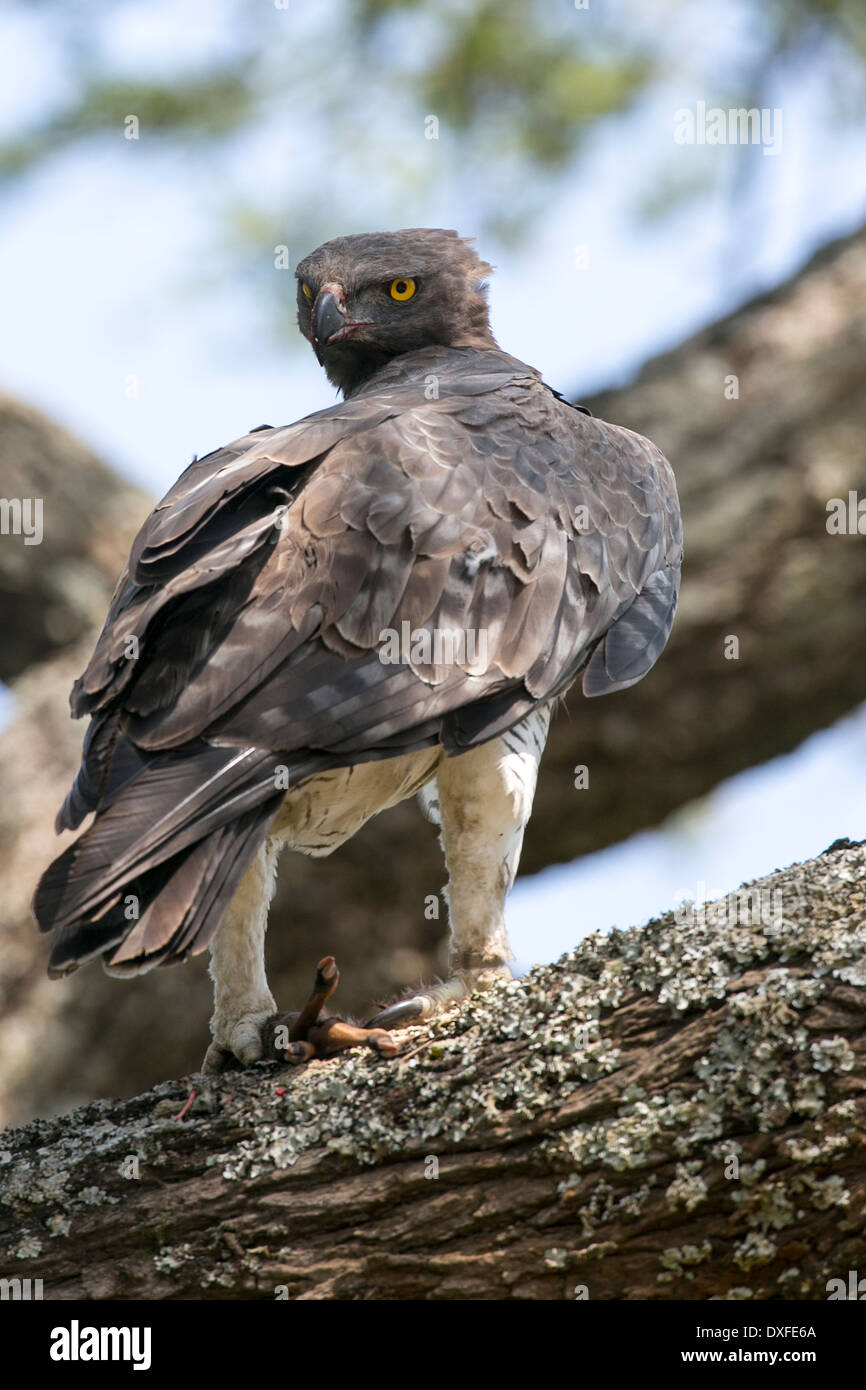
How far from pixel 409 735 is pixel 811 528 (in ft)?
12.3

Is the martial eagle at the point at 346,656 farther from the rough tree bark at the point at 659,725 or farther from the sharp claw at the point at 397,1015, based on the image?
the rough tree bark at the point at 659,725

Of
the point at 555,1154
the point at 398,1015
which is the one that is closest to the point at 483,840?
the point at 398,1015

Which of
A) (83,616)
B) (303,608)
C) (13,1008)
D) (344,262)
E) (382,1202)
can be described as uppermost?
(344,262)

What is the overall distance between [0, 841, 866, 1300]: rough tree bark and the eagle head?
118 inches

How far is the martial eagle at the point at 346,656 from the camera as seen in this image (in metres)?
3.45

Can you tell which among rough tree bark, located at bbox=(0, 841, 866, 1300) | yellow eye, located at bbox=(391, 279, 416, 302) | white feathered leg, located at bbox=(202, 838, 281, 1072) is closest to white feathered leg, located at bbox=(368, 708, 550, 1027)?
white feathered leg, located at bbox=(202, 838, 281, 1072)

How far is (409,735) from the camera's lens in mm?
3898

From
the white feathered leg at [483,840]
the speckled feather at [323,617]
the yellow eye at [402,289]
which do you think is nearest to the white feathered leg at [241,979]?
the white feathered leg at [483,840]

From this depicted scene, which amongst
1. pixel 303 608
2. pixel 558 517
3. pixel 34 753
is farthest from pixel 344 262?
pixel 34 753

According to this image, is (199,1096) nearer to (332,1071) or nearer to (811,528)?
(332,1071)

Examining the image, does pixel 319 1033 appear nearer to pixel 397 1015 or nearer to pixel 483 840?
pixel 397 1015

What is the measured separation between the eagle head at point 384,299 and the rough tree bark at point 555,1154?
2996 millimetres

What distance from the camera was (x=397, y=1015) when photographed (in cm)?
406

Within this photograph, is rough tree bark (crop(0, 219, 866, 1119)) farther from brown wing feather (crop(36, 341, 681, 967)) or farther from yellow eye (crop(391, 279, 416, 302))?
brown wing feather (crop(36, 341, 681, 967))
